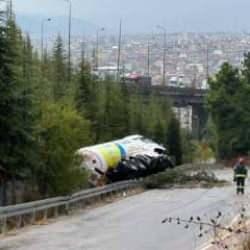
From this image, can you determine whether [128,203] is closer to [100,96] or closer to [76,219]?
[76,219]

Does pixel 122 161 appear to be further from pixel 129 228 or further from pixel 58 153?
pixel 129 228

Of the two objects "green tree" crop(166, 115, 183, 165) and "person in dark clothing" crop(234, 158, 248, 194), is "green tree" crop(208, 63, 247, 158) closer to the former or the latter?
"green tree" crop(166, 115, 183, 165)

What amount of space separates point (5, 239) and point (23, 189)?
1398 centimetres

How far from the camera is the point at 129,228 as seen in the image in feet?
84.2

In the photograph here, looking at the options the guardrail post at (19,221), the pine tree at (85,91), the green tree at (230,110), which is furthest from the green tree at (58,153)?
the green tree at (230,110)

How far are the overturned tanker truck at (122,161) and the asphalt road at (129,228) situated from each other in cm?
479

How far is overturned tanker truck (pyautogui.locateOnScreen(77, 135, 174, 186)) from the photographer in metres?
43.4

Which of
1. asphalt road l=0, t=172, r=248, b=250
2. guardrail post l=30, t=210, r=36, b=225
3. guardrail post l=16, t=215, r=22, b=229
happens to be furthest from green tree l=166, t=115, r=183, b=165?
guardrail post l=16, t=215, r=22, b=229

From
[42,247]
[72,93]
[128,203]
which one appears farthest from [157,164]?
[42,247]

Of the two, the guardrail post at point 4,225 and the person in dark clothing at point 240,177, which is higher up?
the guardrail post at point 4,225

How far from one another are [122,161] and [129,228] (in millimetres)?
21197

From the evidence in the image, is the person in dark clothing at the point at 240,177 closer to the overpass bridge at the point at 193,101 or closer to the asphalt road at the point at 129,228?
the asphalt road at the point at 129,228

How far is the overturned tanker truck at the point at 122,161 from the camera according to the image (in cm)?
4338

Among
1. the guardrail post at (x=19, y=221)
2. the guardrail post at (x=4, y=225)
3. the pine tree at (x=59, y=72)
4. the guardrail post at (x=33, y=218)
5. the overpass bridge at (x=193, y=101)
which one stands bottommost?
the overpass bridge at (x=193, y=101)
